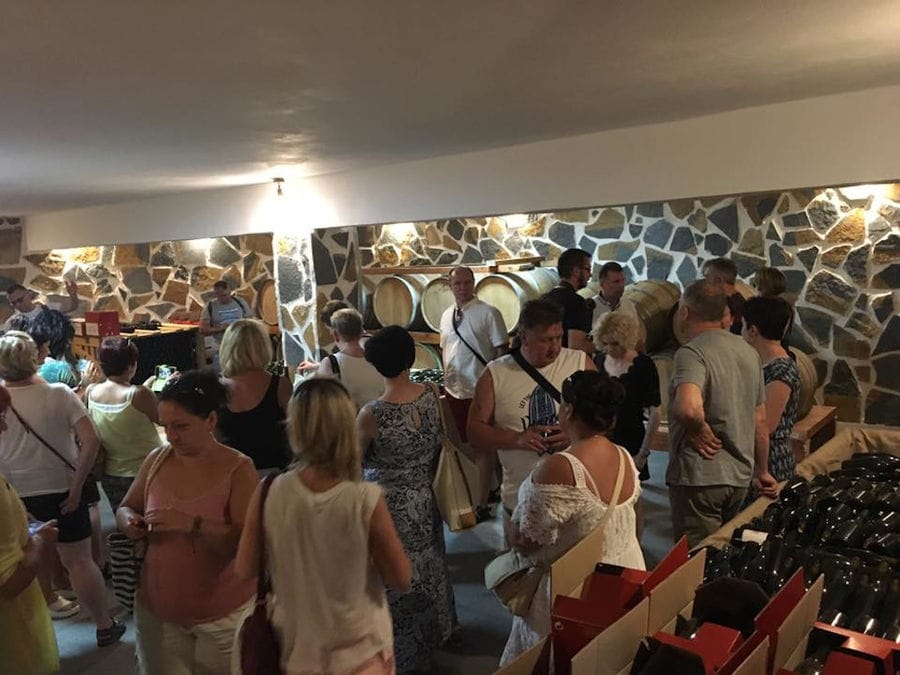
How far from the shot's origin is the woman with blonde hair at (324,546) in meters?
1.73

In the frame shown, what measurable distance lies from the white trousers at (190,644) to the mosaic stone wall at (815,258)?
12.9 ft

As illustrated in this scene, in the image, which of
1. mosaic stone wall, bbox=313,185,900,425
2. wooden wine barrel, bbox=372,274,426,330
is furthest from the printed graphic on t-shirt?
A: wooden wine barrel, bbox=372,274,426,330

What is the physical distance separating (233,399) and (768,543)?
1.98 metres

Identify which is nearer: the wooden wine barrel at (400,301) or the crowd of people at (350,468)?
the crowd of people at (350,468)

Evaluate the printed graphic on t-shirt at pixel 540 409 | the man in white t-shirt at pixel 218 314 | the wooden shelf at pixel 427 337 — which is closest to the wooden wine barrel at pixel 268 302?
the man in white t-shirt at pixel 218 314

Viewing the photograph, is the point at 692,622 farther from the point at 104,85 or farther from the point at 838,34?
the point at 104,85

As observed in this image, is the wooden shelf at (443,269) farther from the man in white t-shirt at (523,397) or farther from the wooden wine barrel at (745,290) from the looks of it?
the man in white t-shirt at (523,397)

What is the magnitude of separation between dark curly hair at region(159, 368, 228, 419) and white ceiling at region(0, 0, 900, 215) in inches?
35.3

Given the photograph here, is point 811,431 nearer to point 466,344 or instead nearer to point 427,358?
point 466,344

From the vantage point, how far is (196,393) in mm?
2084

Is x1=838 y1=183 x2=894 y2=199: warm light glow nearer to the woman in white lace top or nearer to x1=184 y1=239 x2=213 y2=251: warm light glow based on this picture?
the woman in white lace top

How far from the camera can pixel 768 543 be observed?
205cm

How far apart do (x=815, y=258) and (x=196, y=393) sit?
522 centimetres

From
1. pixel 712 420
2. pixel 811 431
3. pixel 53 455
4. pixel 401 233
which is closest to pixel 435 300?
pixel 401 233
